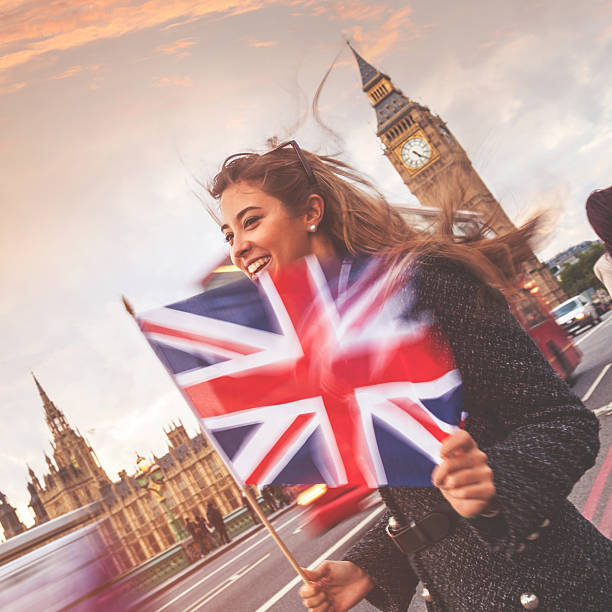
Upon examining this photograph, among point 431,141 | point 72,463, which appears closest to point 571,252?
point 431,141

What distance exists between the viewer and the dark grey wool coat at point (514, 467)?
0.95m

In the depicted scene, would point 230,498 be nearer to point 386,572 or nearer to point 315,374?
point 386,572

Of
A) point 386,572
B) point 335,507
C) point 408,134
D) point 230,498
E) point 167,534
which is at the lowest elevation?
point 230,498

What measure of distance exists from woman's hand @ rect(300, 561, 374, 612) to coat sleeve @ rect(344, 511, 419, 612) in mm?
26

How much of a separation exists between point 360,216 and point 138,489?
74.1 meters

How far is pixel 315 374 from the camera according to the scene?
4.58 feet

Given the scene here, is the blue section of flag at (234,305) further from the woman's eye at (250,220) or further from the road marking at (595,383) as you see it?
the road marking at (595,383)

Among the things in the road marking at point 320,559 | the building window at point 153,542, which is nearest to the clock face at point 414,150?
the building window at point 153,542

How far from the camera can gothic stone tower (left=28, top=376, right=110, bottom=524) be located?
Result: 67.8 m

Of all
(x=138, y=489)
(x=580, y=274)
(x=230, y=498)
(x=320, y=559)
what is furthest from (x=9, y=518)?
(x=580, y=274)

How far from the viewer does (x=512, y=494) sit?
924 millimetres

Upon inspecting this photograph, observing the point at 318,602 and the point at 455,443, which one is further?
the point at 318,602

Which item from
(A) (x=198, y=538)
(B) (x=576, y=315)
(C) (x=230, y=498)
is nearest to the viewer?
(A) (x=198, y=538)

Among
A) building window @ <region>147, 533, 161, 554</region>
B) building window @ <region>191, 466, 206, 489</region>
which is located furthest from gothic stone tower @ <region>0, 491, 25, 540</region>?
building window @ <region>191, 466, 206, 489</region>
